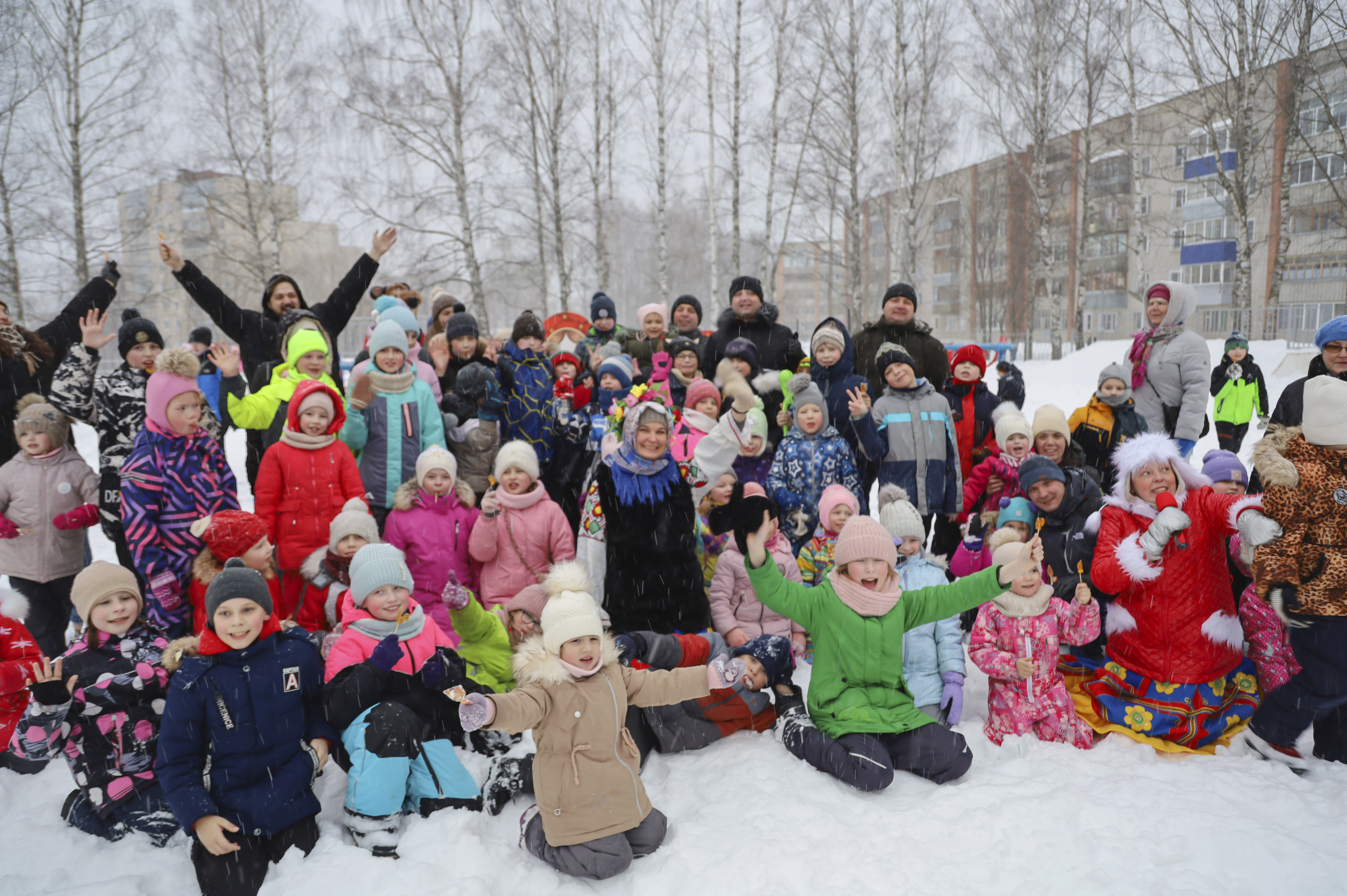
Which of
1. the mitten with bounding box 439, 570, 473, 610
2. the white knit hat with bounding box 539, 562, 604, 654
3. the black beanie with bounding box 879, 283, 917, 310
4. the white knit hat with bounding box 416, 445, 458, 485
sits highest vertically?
→ the black beanie with bounding box 879, 283, 917, 310

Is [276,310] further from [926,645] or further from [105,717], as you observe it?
[926,645]

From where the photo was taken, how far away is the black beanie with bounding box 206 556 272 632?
112 inches

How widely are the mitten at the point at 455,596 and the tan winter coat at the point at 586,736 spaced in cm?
83

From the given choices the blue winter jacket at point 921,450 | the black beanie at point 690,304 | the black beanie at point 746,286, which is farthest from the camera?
the black beanie at point 690,304

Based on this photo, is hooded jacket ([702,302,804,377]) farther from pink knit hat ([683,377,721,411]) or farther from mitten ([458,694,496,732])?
mitten ([458,694,496,732])

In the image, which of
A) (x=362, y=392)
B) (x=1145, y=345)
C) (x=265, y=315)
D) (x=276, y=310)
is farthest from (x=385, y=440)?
(x=1145, y=345)

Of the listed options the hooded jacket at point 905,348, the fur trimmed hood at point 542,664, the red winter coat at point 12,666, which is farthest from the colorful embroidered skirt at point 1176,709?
the red winter coat at point 12,666

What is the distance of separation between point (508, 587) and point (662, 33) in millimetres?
17063

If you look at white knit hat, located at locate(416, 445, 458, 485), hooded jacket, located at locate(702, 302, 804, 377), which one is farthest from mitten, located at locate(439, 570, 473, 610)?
hooded jacket, located at locate(702, 302, 804, 377)

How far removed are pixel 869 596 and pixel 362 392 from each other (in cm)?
353

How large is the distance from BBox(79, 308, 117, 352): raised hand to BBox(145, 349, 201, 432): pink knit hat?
1.28 m

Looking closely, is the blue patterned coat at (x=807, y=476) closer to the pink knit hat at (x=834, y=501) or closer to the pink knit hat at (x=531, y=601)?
the pink knit hat at (x=834, y=501)

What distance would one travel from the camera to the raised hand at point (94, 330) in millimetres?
4777

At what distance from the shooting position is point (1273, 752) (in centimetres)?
336
